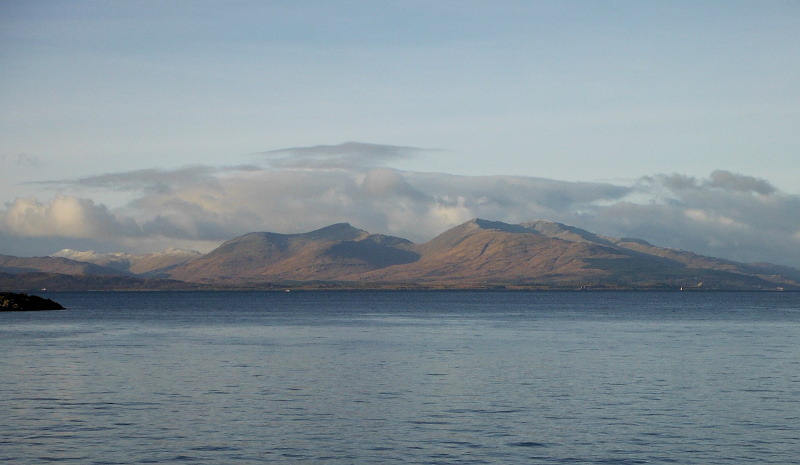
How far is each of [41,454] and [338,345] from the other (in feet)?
168

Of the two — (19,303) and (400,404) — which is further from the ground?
(400,404)

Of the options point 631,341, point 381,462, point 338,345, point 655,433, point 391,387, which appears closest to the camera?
point 381,462

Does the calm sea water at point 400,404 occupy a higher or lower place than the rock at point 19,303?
higher

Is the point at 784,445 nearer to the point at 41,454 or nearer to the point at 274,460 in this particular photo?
the point at 274,460

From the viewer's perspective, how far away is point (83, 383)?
172 feet

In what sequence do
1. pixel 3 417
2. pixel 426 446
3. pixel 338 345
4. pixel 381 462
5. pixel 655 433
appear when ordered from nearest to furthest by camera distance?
pixel 381 462
pixel 426 446
pixel 655 433
pixel 3 417
pixel 338 345

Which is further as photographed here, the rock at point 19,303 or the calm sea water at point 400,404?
the rock at point 19,303

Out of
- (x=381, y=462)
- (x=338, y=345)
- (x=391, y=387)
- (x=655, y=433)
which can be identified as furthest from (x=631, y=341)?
(x=381, y=462)

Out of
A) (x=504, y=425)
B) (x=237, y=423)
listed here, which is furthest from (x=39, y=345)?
(x=504, y=425)

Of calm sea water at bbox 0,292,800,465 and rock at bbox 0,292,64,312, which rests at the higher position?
calm sea water at bbox 0,292,800,465

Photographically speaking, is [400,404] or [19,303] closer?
[400,404]

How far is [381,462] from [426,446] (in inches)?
119

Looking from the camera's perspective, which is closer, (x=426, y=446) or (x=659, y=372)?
(x=426, y=446)

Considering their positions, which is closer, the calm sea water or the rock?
the calm sea water
